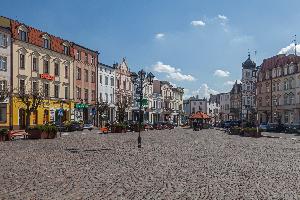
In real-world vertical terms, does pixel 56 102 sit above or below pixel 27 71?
below

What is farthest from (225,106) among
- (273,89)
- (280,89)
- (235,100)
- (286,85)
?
(286,85)

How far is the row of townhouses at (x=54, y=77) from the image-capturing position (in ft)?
144

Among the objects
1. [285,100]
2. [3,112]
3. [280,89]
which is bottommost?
[3,112]

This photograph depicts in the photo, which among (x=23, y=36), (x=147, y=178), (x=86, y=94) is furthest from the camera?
(x=86, y=94)

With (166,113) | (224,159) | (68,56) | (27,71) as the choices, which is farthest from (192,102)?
→ (224,159)

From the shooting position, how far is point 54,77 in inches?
2069

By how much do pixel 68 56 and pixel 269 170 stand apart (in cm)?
4589

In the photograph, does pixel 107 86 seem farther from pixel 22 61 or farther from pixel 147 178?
pixel 147 178

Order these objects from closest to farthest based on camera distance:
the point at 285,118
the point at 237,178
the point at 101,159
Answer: the point at 237,178
the point at 101,159
the point at 285,118

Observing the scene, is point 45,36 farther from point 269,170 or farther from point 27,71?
point 269,170

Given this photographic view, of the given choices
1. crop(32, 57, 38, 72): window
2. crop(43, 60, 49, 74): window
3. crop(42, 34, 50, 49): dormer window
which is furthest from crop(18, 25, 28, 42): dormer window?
crop(43, 60, 49, 74): window

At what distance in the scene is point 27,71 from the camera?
154 ft

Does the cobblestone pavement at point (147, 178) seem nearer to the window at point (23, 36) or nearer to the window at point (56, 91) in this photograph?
the window at point (23, 36)

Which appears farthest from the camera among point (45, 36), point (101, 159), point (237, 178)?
point (45, 36)
